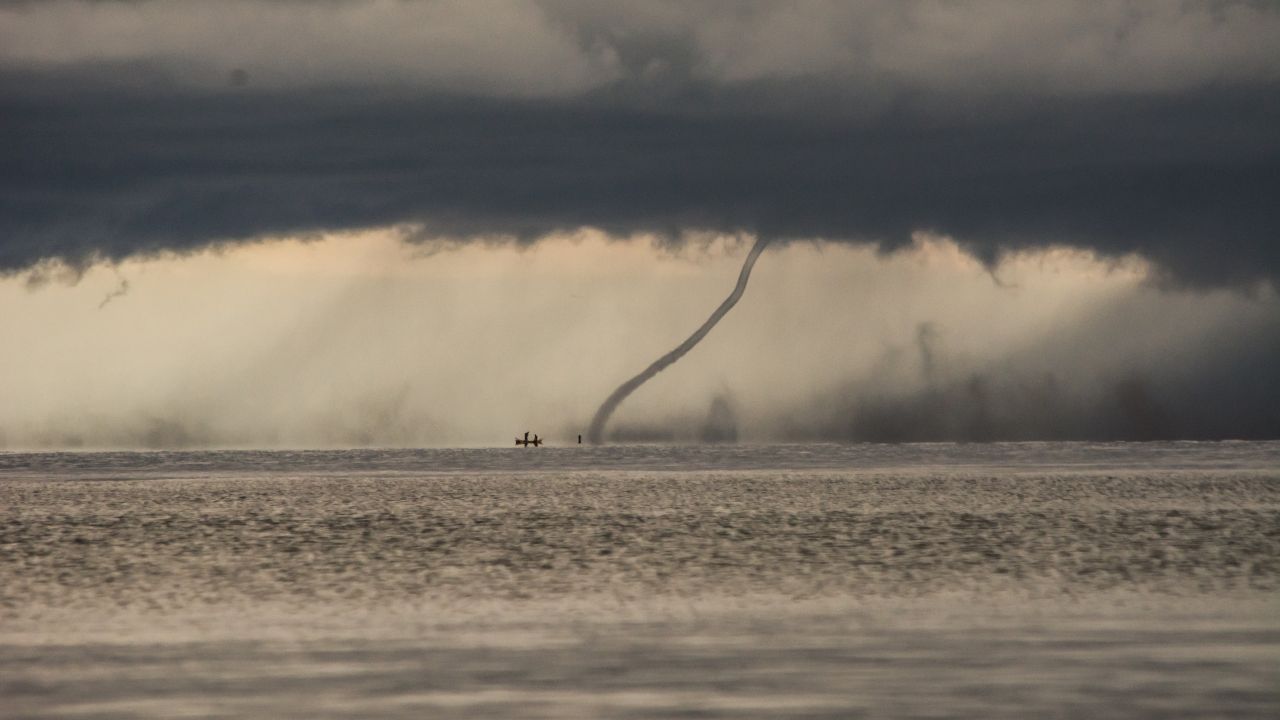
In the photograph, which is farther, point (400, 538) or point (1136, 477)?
point (1136, 477)

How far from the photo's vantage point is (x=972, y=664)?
24.7 m

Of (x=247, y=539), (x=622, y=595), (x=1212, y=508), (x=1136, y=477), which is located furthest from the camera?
(x=1136, y=477)

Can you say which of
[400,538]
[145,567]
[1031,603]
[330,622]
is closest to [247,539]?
[400,538]

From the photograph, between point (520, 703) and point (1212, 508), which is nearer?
point (520, 703)

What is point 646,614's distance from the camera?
105ft

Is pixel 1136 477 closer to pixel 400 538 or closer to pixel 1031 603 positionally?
pixel 400 538

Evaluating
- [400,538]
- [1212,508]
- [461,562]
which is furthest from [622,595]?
[1212,508]

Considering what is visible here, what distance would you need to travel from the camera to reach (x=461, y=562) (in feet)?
146

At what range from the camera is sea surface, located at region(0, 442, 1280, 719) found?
22.1 meters

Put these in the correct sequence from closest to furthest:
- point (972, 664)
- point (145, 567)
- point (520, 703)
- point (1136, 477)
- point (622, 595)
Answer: point (520, 703), point (972, 664), point (622, 595), point (145, 567), point (1136, 477)

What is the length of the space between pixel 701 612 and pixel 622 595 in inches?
143

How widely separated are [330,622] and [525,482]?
85846mm

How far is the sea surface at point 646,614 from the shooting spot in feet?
72.4

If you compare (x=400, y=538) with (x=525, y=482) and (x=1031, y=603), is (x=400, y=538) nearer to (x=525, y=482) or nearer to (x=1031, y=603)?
(x=1031, y=603)
